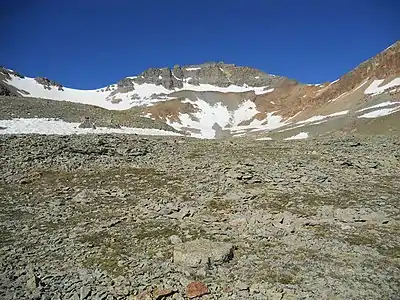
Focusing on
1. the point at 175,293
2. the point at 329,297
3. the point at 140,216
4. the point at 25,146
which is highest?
the point at 25,146

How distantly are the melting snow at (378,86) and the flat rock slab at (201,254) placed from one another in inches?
5754

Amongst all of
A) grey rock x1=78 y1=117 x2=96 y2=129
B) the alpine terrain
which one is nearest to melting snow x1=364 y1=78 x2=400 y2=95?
grey rock x1=78 y1=117 x2=96 y2=129

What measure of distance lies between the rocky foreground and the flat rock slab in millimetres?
33

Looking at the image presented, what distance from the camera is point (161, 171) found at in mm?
21031

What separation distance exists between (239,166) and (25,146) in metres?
13.5

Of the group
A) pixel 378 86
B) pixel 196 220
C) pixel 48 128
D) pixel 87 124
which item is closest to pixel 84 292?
pixel 196 220

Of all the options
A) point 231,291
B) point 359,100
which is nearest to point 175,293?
point 231,291

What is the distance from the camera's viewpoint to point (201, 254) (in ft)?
38.0

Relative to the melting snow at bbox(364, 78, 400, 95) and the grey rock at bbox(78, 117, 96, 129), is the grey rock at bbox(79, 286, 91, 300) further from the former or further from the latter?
the melting snow at bbox(364, 78, 400, 95)

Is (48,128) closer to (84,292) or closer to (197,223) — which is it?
(197,223)

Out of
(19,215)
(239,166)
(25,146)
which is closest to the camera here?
(19,215)

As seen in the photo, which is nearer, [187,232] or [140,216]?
[187,232]

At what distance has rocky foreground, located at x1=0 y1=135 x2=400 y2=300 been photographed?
1042cm

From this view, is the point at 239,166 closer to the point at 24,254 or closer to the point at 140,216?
the point at 140,216
